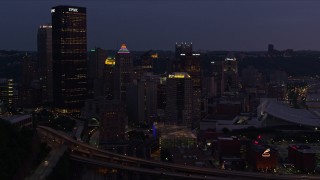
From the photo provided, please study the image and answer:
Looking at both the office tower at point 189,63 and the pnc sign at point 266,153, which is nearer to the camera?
the pnc sign at point 266,153

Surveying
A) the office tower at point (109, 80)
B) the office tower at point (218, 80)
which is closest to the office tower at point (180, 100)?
the office tower at point (109, 80)

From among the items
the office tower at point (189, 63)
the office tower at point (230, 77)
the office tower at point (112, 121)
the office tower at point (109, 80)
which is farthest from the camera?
the office tower at point (230, 77)

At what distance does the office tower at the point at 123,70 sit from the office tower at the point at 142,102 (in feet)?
8.11

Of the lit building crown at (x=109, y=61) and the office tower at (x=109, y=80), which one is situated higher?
the lit building crown at (x=109, y=61)

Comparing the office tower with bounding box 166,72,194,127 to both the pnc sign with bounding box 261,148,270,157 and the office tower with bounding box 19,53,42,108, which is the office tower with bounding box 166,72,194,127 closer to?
the office tower with bounding box 19,53,42,108

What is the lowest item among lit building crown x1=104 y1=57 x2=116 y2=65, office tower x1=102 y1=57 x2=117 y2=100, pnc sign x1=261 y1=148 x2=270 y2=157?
pnc sign x1=261 y1=148 x2=270 y2=157

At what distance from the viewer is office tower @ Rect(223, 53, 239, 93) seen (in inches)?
2088

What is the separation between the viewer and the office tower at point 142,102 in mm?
34219

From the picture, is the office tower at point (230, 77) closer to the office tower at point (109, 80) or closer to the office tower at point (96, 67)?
the office tower at point (96, 67)

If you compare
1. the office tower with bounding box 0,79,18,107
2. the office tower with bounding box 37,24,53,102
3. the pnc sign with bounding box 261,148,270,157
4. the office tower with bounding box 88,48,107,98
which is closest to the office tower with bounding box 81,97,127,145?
the pnc sign with bounding box 261,148,270,157

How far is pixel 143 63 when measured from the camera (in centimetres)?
5269

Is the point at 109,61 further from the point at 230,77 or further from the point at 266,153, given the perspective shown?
the point at 266,153

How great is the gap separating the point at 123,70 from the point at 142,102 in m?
5.99

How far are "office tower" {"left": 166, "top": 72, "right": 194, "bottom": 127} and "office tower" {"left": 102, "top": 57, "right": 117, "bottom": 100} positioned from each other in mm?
7759
